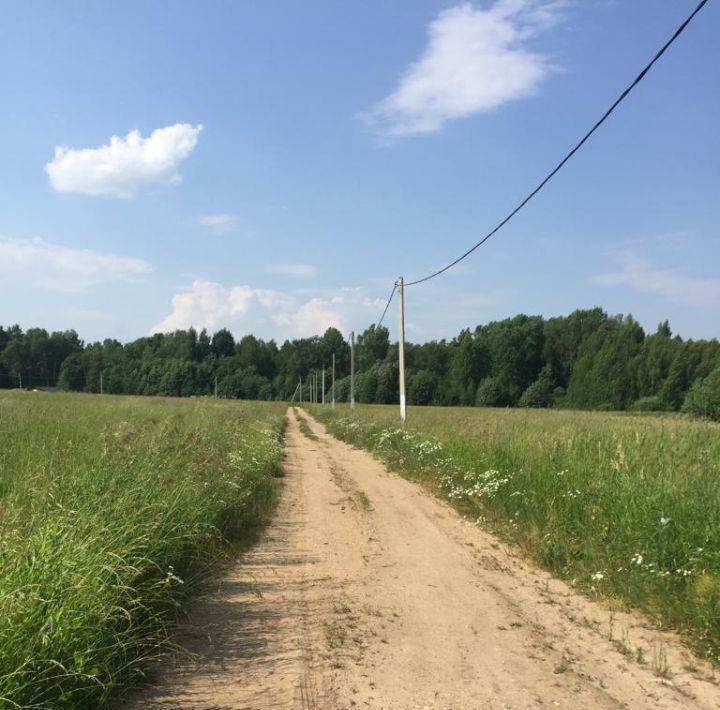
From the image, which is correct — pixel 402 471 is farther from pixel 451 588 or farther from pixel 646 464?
pixel 451 588

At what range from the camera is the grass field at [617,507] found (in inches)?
209

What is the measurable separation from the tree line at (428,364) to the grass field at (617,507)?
5486cm

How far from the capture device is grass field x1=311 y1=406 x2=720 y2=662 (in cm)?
530

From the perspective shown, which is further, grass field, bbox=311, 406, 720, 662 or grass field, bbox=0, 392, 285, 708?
grass field, bbox=311, 406, 720, 662

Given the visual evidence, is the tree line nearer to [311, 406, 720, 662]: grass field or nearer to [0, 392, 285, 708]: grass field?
[311, 406, 720, 662]: grass field

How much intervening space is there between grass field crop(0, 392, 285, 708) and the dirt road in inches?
15.1

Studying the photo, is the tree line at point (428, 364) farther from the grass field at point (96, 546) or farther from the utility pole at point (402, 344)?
the grass field at point (96, 546)

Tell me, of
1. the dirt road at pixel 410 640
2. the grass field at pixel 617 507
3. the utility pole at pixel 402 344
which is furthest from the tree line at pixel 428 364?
the dirt road at pixel 410 640

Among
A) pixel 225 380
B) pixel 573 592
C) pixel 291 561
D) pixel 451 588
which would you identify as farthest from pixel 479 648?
pixel 225 380

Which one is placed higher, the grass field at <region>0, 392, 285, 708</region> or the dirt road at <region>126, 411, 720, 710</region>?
the grass field at <region>0, 392, 285, 708</region>

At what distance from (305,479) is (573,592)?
835 centimetres

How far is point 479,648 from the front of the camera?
4668mm

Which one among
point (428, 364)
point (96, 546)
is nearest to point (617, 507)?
point (96, 546)

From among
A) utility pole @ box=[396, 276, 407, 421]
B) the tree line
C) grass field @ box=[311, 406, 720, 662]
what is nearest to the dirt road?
grass field @ box=[311, 406, 720, 662]
